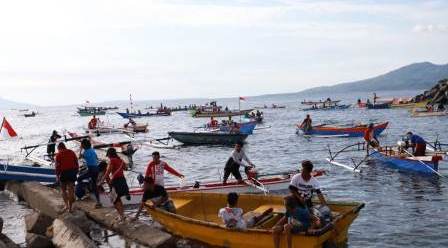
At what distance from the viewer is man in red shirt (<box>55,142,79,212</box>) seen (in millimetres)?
14898

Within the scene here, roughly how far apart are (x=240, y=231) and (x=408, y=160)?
48.8ft

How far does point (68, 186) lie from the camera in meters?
15.2

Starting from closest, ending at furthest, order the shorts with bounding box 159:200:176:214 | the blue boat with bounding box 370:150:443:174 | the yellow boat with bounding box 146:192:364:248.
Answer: the yellow boat with bounding box 146:192:364:248 → the shorts with bounding box 159:200:176:214 → the blue boat with bounding box 370:150:443:174

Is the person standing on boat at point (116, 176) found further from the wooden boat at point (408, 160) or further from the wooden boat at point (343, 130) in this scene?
the wooden boat at point (343, 130)

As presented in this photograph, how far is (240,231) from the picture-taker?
39.2ft

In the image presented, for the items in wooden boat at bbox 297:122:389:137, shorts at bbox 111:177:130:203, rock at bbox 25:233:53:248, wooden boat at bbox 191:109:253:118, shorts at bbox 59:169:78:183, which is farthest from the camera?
wooden boat at bbox 191:109:253:118

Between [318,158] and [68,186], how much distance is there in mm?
21489

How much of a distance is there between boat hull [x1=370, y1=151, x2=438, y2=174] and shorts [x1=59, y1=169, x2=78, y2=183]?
622 inches

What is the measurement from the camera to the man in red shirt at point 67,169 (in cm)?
1490

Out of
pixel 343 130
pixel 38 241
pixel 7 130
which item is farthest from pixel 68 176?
pixel 343 130

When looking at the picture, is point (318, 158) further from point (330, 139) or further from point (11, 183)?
point (11, 183)

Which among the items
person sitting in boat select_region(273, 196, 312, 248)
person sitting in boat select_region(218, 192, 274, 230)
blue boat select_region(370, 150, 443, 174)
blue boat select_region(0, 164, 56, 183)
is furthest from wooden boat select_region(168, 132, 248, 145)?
person sitting in boat select_region(273, 196, 312, 248)

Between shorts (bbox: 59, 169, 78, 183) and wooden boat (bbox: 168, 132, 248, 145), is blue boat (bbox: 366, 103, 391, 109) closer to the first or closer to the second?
wooden boat (bbox: 168, 132, 248, 145)

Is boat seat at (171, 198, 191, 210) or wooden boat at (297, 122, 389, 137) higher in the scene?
boat seat at (171, 198, 191, 210)
